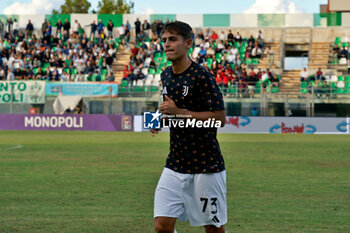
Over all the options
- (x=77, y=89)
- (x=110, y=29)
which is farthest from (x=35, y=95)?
(x=110, y=29)

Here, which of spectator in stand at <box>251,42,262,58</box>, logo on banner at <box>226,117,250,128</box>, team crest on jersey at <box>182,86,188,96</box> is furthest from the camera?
spectator in stand at <box>251,42,262,58</box>

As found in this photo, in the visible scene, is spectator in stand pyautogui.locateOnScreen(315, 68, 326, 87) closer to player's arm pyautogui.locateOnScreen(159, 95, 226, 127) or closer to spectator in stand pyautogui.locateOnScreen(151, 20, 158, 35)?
spectator in stand pyautogui.locateOnScreen(151, 20, 158, 35)

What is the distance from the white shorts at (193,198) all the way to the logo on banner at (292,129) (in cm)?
2909

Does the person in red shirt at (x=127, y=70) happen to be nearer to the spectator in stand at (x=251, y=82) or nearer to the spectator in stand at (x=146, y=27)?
the spectator in stand at (x=146, y=27)

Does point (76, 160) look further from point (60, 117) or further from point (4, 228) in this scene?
point (60, 117)

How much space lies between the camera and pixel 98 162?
56.9 ft

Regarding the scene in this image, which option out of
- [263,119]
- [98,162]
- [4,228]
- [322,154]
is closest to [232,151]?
[322,154]

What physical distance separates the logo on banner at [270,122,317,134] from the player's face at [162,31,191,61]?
29231 mm

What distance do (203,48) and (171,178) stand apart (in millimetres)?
37496

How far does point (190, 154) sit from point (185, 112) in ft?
1.48

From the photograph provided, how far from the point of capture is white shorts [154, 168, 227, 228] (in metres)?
5.34

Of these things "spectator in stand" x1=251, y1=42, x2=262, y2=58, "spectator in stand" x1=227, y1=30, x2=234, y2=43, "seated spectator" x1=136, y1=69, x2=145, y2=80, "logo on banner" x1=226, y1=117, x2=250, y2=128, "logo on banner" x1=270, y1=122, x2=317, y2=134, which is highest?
"spectator in stand" x1=227, y1=30, x2=234, y2=43

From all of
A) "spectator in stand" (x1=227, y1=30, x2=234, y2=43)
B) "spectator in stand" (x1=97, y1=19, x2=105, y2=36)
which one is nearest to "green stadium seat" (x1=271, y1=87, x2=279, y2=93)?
"spectator in stand" (x1=227, y1=30, x2=234, y2=43)

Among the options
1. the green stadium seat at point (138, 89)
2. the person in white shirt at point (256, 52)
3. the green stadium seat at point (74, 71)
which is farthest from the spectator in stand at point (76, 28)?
the green stadium seat at point (138, 89)
